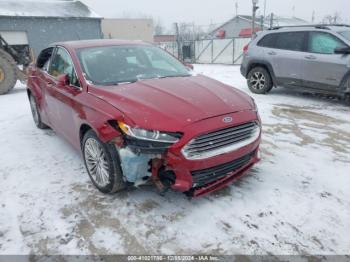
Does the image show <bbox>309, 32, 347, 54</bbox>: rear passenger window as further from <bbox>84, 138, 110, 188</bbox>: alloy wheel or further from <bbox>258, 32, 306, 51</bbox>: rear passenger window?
<bbox>84, 138, 110, 188</bbox>: alloy wheel

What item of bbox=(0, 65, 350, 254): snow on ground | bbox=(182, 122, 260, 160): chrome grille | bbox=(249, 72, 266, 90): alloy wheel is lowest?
bbox=(0, 65, 350, 254): snow on ground

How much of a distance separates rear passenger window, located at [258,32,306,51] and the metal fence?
966cm

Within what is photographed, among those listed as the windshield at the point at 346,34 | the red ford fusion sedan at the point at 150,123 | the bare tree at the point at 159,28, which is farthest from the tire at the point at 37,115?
the bare tree at the point at 159,28

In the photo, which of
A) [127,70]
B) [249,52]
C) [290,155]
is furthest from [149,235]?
[249,52]

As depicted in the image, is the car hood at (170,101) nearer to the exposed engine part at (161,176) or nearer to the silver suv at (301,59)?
the exposed engine part at (161,176)

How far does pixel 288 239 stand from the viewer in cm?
268

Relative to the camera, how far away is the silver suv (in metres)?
6.84

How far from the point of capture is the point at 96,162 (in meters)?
3.38

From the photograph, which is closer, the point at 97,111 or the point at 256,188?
the point at 97,111

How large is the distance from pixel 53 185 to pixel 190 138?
196 centimetres

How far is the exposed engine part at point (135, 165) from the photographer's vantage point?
2.87m

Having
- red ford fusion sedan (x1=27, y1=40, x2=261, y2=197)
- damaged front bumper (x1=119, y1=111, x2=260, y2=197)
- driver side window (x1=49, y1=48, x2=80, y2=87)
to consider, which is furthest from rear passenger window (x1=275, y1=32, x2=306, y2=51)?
driver side window (x1=49, y1=48, x2=80, y2=87)

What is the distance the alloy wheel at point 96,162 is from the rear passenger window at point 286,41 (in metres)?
6.19

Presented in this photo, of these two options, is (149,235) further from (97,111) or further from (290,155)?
(290,155)
